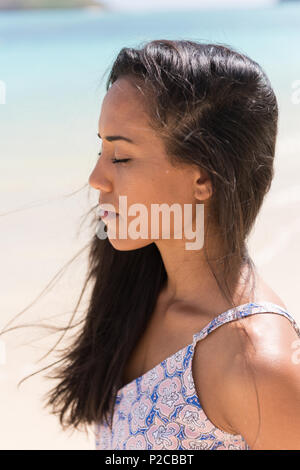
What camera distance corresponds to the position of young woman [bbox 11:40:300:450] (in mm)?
1419

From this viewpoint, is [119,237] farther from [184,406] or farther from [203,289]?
[184,406]

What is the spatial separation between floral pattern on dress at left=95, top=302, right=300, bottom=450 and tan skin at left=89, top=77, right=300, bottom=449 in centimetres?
2

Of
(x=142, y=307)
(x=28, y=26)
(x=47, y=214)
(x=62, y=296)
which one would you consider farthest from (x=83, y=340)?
(x=28, y=26)

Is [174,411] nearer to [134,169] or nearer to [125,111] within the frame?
[134,169]

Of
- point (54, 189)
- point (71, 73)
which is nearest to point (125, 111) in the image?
point (54, 189)

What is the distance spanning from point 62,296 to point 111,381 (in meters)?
2.02

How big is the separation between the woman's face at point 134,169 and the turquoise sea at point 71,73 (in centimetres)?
30

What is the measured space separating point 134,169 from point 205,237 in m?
0.24

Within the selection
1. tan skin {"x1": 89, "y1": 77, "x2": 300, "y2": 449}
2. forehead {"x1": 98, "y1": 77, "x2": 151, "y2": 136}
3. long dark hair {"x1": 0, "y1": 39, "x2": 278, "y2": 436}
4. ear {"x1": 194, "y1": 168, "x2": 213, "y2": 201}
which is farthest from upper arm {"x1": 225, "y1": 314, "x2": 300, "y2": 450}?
forehead {"x1": 98, "y1": 77, "x2": 151, "y2": 136}

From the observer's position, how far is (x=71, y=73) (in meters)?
11.7

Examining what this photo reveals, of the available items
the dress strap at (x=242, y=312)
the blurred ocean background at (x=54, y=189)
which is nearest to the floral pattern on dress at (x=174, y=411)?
the dress strap at (x=242, y=312)

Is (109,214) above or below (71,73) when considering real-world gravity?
below

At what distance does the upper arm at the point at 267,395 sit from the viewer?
1379 mm

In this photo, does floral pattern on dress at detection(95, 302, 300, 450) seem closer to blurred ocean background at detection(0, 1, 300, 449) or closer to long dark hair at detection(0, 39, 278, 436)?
long dark hair at detection(0, 39, 278, 436)
